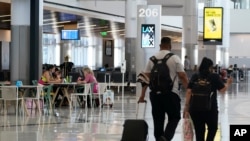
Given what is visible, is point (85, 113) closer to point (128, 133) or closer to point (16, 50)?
point (16, 50)

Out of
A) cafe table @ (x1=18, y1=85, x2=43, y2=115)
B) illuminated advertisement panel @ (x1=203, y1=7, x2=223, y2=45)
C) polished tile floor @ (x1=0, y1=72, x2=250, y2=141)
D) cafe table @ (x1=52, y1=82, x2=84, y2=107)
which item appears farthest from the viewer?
illuminated advertisement panel @ (x1=203, y1=7, x2=223, y2=45)

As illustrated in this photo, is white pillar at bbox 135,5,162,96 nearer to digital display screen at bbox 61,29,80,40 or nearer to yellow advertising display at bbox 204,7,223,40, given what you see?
yellow advertising display at bbox 204,7,223,40

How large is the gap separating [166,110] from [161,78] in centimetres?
47

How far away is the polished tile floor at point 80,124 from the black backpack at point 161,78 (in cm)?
271

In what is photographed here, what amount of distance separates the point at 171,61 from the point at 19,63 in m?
11.7

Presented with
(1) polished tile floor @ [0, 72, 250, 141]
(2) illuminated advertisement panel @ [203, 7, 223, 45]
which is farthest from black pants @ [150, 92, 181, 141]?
(2) illuminated advertisement panel @ [203, 7, 223, 45]

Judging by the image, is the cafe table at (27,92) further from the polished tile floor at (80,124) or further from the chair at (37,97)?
the polished tile floor at (80,124)

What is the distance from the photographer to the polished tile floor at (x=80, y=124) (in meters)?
12.1

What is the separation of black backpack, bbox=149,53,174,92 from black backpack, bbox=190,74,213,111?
403mm

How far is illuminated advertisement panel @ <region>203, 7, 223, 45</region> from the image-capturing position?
3469 cm

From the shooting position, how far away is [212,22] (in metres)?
35.4

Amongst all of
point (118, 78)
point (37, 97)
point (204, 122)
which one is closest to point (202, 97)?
point (204, 122)

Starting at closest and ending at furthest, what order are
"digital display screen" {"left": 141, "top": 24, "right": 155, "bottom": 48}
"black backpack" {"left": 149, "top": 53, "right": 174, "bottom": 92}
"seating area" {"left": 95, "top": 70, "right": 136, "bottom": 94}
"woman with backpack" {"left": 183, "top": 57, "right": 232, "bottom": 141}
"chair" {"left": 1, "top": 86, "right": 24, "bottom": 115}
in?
"black backpack" {"left": 149, "top": 53, "right": 174, "bottom": 92}, "woman with backpack" {"left": 183, "top": 57, "right": 232, "bottom": 141}, "chair" {"left": 1, "top": 86, "right": 24, "bottom": 115}, "digital display screen" {"left": 141, "top": 24, "right": 155, "bottom": 48}, "seating area" {"left": 95, "top": 70, "right": 136, "bottom": 94}

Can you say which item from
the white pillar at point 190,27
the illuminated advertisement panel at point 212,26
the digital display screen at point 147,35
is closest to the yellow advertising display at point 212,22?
the illuminated advertisement panel at point 212,26
